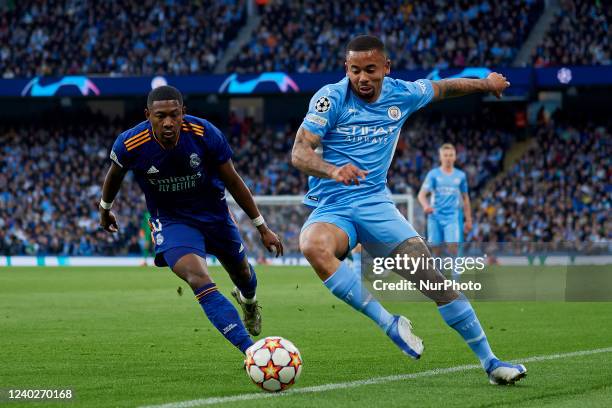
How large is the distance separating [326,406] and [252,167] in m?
31.0

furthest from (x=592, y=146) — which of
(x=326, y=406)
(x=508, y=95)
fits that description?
(x=326, y=406)

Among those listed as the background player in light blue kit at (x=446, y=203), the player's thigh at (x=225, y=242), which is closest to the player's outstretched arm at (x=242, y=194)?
the player's thigh at (x=225, y=242)

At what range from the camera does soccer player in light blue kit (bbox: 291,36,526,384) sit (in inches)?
271

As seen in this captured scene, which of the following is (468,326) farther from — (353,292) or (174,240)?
(174,240)

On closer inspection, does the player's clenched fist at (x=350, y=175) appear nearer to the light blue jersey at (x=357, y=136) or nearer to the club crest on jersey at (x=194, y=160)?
the light blue jersey at (x=357, y=136)

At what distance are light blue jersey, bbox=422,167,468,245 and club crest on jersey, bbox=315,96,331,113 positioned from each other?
34.2 ft

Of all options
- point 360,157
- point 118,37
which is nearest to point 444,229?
point 360,157

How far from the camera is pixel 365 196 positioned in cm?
728

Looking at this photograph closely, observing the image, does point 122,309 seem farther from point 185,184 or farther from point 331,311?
point 185,184

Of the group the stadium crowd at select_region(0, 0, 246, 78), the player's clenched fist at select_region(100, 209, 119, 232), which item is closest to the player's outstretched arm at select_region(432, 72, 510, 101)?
the player's clenched fist at select_region(100, 209, 119, 232)

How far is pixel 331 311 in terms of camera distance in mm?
14195

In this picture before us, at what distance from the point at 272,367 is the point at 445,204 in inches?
437

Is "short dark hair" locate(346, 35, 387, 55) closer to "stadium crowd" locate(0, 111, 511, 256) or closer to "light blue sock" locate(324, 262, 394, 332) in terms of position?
"light blue sock" locate(324, 262, 394, 332)

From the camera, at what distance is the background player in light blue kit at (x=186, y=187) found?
7.47 metres
